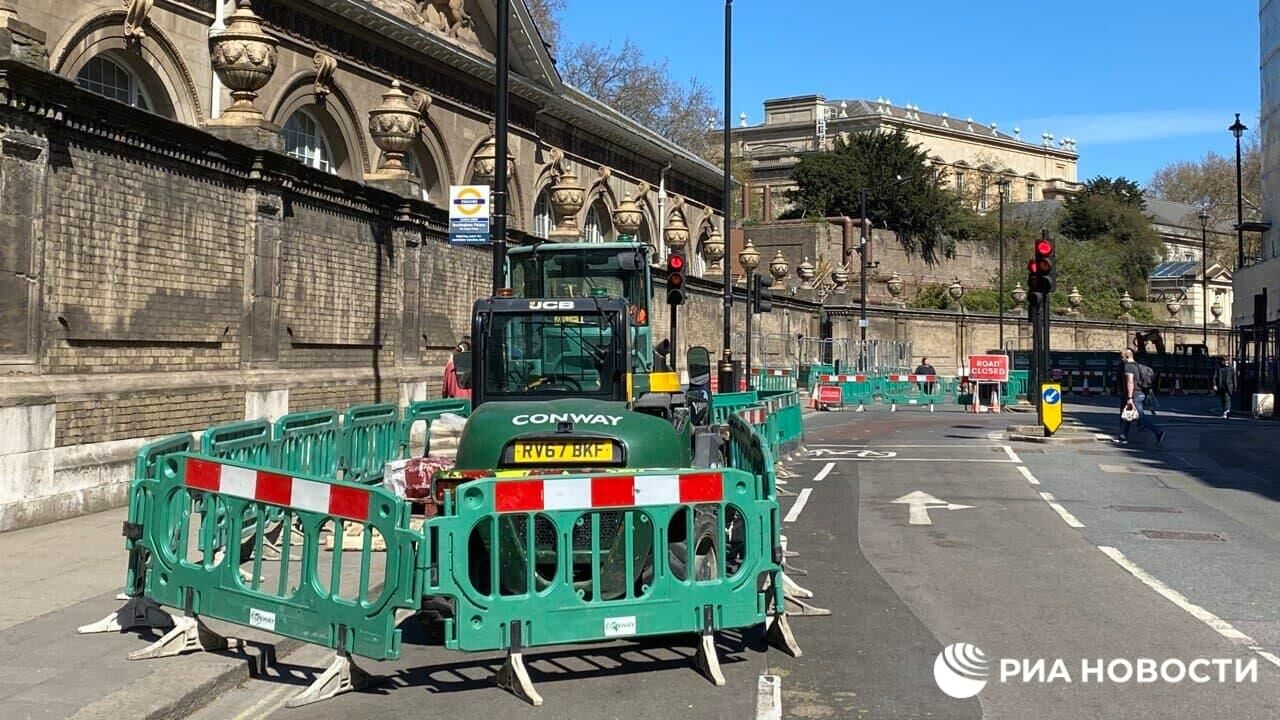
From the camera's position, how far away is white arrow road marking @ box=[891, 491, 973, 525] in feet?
48.5

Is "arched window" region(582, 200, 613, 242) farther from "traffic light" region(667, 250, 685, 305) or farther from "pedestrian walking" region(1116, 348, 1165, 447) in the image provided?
"pedestrian walking" region(1116, 348, 1165, 447)

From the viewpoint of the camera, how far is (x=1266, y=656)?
812 cm

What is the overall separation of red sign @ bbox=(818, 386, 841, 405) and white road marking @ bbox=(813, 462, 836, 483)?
21.3 m

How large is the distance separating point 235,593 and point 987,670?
172 inches

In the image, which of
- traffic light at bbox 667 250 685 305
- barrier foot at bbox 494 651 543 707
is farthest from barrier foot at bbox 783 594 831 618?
traffic light at bbox 667 250 685 305

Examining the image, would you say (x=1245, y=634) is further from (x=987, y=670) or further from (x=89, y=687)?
(x=89, y=687)

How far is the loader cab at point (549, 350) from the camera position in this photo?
37.8 feet

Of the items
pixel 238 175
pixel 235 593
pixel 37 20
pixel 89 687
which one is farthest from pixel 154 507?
pixel 37 20

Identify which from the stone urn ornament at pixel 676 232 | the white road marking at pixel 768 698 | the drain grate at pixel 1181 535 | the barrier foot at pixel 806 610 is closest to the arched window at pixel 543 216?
the stone urn ornament at pixel 676 232

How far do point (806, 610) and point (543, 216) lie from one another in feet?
110

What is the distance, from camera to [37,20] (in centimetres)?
2173

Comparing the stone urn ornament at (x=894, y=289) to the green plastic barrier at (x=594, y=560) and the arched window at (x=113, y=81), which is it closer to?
the arched window at (x=113, y=81)

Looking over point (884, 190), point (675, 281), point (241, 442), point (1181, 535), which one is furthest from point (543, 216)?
point (884, 190)

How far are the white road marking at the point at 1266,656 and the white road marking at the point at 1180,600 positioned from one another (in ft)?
0.36
